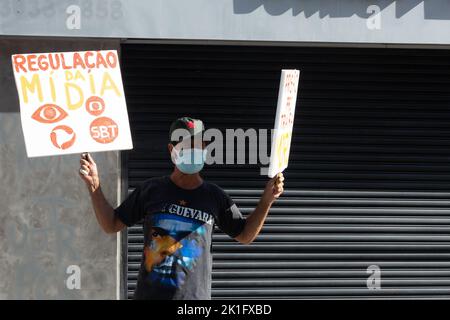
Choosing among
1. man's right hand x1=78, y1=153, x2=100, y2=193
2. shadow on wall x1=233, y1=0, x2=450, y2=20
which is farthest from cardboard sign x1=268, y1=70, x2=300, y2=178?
shadow on wall x1=233, y1=0, x2=450, y2=20

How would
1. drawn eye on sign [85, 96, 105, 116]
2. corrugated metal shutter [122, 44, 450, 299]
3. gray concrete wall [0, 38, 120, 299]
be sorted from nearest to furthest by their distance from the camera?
drawn eye on sign [85, 96, 105, 116], gray concrete wall [0, 38, 120, 299], corrugated metal shutter [122, 44, 450, 299]

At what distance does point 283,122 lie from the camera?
4930 mm

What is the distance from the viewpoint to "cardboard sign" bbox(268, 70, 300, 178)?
15.8 feet

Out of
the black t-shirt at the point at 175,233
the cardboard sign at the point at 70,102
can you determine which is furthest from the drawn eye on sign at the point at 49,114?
the black t-shirt at the point at 175,233

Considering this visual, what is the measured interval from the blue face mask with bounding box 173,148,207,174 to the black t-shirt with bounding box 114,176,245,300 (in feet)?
0.32

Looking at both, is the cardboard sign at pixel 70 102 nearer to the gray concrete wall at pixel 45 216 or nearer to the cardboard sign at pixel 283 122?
the cardboard sign at pixel 283 122

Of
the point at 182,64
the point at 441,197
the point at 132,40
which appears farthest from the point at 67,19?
the point at 441,197

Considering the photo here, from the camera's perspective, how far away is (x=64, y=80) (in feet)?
15.9

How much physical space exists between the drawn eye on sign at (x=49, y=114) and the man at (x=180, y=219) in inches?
11.8

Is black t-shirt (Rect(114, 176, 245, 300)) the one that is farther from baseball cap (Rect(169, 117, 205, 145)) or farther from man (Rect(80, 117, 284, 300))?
baseball cap (Rect(169, 117, 205, 145))

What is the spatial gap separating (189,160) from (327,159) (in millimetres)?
3565

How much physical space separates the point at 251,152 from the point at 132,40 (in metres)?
1.48

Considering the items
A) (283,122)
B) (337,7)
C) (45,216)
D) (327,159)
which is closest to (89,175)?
(283,122)

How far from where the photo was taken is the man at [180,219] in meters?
4.48
